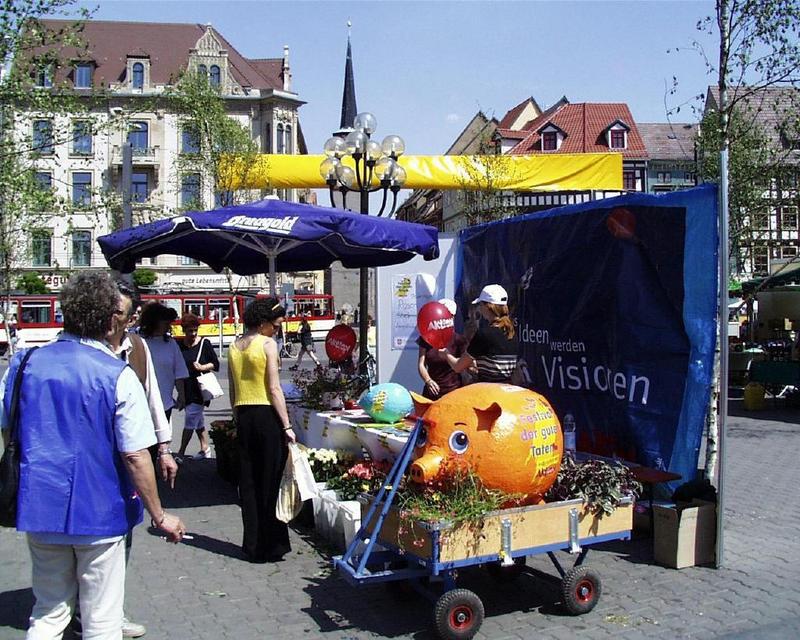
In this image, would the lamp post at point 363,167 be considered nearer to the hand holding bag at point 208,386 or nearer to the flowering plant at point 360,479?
the hand holding bag at point 208,386

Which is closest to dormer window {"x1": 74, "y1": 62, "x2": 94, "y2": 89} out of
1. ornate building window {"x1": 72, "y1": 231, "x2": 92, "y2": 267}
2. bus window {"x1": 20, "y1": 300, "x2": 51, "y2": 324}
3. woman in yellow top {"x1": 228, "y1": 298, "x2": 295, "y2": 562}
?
ornate building window {"x1": 72, "y1": 231, "x2": 92, "y2": 267}

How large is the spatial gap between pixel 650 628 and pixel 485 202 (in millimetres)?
21102

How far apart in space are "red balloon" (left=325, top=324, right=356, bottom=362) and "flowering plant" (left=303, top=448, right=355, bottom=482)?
2531 millimetres

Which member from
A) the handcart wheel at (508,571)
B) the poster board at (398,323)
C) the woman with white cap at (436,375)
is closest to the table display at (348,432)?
the woman with white cap at (436,375)

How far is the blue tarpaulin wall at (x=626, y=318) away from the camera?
6.32 metres

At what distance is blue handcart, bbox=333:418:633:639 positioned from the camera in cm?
456

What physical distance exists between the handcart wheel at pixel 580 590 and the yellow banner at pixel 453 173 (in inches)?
330

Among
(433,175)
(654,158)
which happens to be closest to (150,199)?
(654,158)

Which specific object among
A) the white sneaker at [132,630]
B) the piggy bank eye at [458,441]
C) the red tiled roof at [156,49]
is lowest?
the white sneaker at [132,630]

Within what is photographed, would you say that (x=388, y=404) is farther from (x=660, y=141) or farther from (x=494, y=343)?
(x=660, y=141)

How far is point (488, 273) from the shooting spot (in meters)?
9.95

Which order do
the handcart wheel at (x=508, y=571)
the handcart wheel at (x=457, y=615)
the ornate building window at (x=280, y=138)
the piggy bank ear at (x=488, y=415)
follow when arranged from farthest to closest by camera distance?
1. the ornate building window at (x=280, y=138)
2. the handcart wheel at (x=508, y=571)
3. the piggy bank ear at (x=488, y=415)
4. the handcart wheel at (x=457, y=615)

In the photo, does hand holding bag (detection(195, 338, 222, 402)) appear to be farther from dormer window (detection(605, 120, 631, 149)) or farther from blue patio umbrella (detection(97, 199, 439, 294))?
dormer window (detection(605, 120, 631, 149))

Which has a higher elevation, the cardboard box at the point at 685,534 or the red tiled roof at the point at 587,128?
the red tiled roof at the point at 587,128
